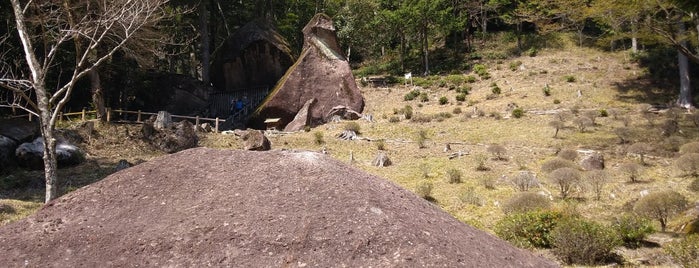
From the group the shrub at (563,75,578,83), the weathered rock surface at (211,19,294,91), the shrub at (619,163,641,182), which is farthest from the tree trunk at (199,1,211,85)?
the shrub at (619,163,641,182)

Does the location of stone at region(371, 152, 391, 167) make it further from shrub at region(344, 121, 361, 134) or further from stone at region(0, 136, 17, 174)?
stone at region(0, 136, 17, 174)

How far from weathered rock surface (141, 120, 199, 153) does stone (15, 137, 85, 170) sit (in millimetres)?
3448

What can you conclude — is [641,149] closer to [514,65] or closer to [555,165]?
[555,165]

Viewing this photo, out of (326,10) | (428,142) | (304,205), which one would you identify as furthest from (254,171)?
(326,10)

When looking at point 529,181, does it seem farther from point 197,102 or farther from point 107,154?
point 197,102

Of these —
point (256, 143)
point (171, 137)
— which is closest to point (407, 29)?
point (256, 143)

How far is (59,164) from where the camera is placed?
18516 mm

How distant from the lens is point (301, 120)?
2939cm

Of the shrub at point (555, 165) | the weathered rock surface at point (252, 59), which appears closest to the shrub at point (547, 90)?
the shrub at point (555, 165)

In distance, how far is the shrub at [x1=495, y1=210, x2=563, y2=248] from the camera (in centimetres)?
1085

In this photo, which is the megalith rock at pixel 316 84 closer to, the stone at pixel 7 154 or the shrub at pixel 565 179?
the stone at pixel 7 154

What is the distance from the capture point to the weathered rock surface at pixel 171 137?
22188 mm

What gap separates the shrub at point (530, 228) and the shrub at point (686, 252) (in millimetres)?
2133

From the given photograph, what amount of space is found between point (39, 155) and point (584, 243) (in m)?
17.1
